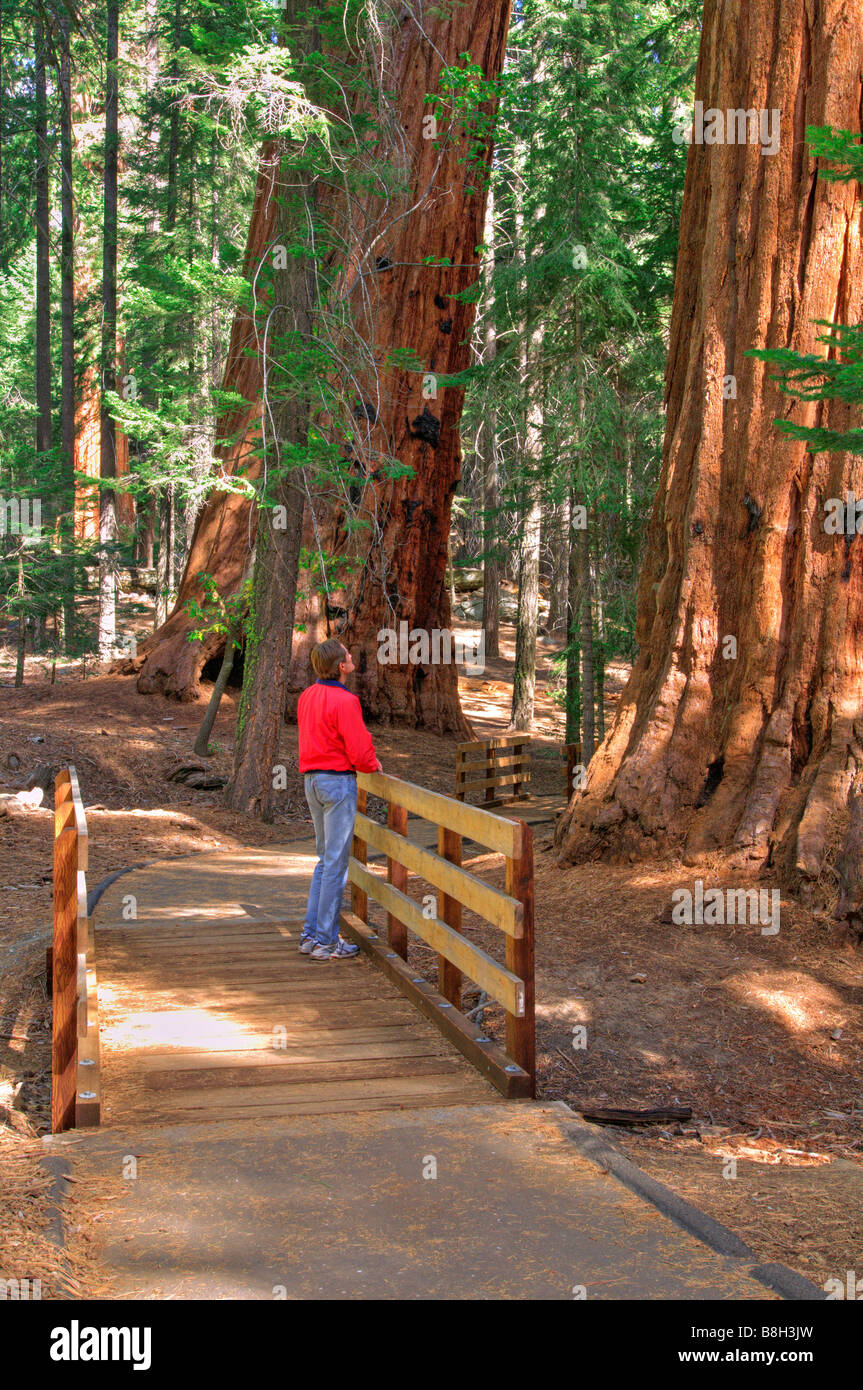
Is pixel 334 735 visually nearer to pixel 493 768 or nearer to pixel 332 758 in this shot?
pixel 332 758

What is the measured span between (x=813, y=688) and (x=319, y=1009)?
4396 mm

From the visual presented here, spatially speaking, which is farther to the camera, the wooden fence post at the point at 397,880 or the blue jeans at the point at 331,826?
the wooden fence post at the point at 397,880

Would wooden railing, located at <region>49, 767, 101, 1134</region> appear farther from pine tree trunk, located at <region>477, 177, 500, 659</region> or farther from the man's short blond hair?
pine tree trunk, located at <region>477, 177, 500, 659</region>

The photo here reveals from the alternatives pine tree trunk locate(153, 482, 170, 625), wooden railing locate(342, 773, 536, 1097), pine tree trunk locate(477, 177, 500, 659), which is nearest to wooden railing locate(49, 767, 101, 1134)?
wooden railing locate(342, 773, 536, 1097)

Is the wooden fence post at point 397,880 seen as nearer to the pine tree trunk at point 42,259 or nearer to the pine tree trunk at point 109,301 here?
the pine tree trunk at point 109,301

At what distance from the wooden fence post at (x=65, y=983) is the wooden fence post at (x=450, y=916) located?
2.09 m

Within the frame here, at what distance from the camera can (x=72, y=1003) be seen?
451 cm

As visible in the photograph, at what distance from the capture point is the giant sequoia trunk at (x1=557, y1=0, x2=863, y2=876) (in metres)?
8.37

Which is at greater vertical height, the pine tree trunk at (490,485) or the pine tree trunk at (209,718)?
the pine tree trunk at (490,485)

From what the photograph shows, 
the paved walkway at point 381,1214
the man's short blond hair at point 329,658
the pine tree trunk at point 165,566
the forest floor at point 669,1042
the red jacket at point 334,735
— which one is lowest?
the forest floor at point 669,1042

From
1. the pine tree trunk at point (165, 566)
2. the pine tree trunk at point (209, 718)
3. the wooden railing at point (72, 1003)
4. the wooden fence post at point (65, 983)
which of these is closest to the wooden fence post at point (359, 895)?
the wooden railing at point (72, 1003)

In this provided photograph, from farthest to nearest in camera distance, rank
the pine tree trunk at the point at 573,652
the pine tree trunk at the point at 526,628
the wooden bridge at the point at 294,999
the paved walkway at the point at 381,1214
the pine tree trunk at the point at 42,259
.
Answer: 1. the pine tree trunk at the point at 526,628
2. the pine tree trunk at the point at 42,259
3. the pine tree trunk at the point at 573,652
4. the wooden bridge at the point at 294,999
5. the paved walkway at the point at 381,1214

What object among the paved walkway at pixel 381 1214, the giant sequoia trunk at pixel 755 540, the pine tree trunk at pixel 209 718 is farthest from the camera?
the pine tree trunk at pixel 209 718

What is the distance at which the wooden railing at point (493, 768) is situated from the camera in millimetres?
16656
